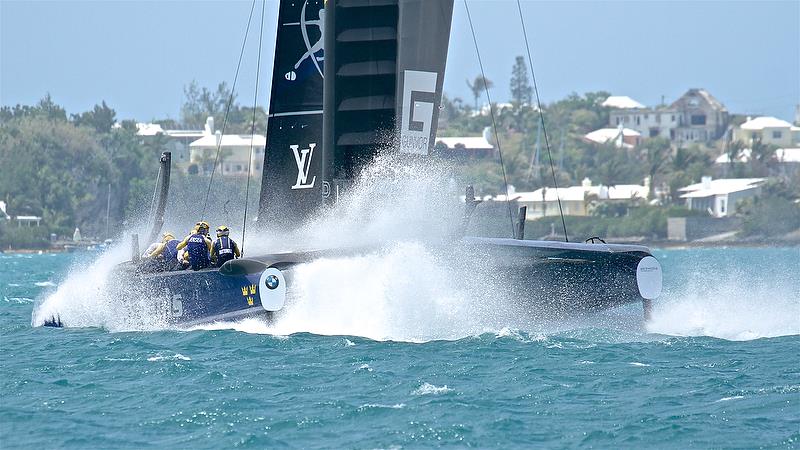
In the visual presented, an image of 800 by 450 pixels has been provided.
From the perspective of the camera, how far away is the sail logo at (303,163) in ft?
60.1

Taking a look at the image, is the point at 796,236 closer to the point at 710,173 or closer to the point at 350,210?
the point at 710,173

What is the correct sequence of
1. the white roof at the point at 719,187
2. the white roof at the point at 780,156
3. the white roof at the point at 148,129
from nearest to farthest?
the white roof at the point at 719,187 < the white roof at the point at 780,156 < the white roof at the point at 148,129

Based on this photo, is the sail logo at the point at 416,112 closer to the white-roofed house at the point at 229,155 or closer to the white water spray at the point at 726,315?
the white water spray at the point at 726,315

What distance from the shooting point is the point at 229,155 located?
91.6m

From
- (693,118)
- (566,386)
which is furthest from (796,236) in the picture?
(566,386)

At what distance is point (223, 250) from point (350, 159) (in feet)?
6.09

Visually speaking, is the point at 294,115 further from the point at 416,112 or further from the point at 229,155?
the point at 229,155

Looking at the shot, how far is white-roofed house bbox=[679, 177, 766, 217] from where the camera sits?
→ 269 ft

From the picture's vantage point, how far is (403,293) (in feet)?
50.4

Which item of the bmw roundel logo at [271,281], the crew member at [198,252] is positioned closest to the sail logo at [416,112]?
the crew member at [198,252]

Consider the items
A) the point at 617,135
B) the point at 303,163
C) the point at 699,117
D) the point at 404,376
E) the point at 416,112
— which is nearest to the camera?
the point at 404,376

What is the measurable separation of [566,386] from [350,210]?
5344 mm

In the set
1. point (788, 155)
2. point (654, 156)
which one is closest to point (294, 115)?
point (654, 156)

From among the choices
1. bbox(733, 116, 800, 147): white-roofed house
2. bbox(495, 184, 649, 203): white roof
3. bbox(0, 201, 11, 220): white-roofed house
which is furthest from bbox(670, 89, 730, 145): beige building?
bbox(0, 201, 11, 220): white-roofed house
